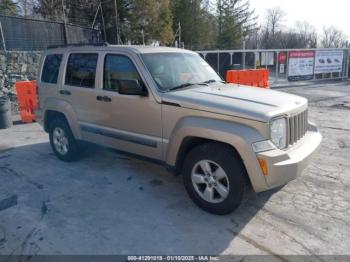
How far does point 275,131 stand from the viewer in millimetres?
3314

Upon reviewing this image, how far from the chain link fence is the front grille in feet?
35.5

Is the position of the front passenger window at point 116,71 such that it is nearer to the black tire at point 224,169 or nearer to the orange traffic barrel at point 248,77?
the black tire at point 224,169

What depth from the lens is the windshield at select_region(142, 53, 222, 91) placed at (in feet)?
13.6

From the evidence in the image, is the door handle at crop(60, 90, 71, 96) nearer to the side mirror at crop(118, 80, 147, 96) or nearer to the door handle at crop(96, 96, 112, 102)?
the door handle at crop(96, 96, 112, 102)

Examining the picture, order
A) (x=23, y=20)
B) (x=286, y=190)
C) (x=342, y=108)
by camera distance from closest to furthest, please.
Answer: (x=286, y=190) → (x=342, y=108) → (x=23, y=20)

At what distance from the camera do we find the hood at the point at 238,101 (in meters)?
3.32

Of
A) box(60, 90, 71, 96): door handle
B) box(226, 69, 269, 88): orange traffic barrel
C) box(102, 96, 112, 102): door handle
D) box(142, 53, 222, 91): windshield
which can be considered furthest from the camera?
box(226, 69, 269, 88): orange traffic barrel

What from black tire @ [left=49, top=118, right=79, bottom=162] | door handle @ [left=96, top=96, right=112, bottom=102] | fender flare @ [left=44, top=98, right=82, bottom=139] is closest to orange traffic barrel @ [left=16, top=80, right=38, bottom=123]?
black tire @ [left=49, top=118, right=79, bottom=162]

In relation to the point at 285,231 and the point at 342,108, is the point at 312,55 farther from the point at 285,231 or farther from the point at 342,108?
the point at 285,231

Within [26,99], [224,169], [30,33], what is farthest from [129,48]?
[30,33]

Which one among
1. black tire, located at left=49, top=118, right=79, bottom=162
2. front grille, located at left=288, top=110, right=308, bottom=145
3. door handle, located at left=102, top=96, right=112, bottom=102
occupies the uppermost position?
door handle, located at left=102, top=96, right=112, bottom=102

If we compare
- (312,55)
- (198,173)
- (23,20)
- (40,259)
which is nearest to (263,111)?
(198,173)

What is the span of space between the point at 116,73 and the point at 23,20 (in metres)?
9.67

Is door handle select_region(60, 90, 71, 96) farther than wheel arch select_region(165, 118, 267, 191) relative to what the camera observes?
Yes
